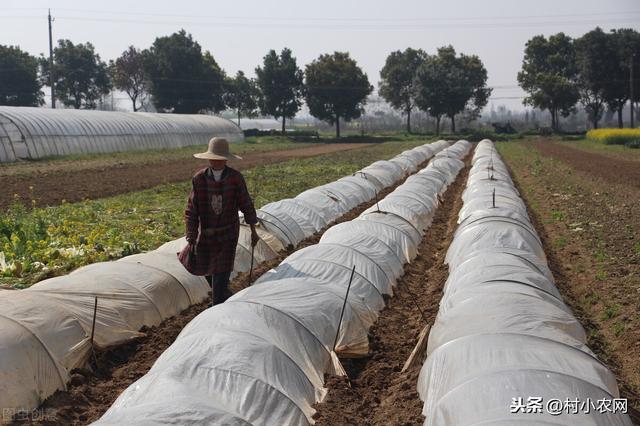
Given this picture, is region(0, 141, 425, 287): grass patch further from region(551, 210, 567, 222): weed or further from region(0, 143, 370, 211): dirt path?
region(551, 210, 567, 222): weed

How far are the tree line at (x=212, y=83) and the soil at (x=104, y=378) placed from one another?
55.3 metres

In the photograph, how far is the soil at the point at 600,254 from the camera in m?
6.27

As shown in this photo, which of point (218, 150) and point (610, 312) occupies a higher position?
point (218, 150)

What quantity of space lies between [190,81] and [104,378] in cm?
5670

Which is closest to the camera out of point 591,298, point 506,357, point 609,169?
point 506,357

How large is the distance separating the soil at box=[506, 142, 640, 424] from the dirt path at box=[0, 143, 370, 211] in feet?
35.6

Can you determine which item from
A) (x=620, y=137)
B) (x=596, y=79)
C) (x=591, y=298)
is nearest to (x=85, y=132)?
(x=591, y=298)

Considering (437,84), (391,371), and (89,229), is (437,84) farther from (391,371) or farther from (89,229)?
(391,371)

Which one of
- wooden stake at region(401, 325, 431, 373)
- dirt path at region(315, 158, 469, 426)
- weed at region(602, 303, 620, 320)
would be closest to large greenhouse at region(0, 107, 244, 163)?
dirt path at region(315, 158, 469, 426)

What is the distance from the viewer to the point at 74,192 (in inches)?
652

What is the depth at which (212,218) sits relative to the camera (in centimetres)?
630

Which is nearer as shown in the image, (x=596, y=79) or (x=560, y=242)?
(x=560, y=242)

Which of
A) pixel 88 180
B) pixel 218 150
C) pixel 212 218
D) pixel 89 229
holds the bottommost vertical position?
pixel 89 229

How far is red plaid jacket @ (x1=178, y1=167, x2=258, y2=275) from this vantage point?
20.4 ft
